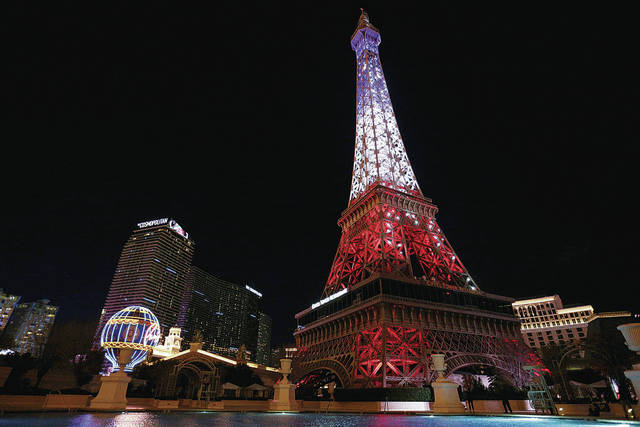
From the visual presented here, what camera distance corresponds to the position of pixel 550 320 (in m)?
90.8

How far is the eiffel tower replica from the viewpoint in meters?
34.0

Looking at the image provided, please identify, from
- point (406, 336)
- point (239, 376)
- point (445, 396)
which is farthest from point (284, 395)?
point (239, 376)

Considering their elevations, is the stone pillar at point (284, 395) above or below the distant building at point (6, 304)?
below

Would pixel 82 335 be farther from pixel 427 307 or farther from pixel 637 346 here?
pixel 637 346

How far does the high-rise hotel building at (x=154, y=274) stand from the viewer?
141875 mm

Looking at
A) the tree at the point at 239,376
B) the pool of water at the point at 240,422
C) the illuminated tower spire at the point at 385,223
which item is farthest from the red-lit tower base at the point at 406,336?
the pool of water at the point at 240,422

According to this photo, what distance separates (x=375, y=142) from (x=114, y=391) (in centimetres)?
5327

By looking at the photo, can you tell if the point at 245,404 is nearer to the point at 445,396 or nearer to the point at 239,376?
the point at 445,396

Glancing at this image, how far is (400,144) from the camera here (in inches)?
2464

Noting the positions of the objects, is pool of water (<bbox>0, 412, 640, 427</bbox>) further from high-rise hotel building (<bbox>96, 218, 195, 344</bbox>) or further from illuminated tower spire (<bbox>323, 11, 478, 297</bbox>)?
high-rise hotel building (<bbox>96, 218, 195, 344</bbox>)

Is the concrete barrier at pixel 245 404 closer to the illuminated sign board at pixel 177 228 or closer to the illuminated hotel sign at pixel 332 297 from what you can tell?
the illuminated hotel sign at pixel 332 297

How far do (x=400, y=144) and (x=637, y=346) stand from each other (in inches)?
2232

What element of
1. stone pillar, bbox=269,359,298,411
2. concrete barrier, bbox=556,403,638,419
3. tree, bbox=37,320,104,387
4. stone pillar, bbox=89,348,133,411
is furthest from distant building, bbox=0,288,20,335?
concrete barrier, bbox=556,403,638,419

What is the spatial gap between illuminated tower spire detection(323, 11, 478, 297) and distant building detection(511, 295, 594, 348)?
5942cm
